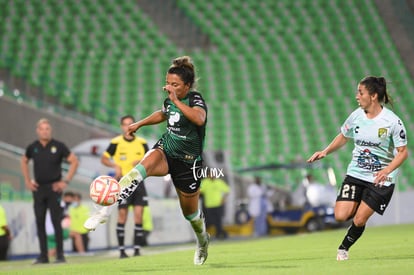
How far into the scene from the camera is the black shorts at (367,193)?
1016cm

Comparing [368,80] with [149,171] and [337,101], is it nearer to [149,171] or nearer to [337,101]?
[149,171]

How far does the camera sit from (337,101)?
1344 inches

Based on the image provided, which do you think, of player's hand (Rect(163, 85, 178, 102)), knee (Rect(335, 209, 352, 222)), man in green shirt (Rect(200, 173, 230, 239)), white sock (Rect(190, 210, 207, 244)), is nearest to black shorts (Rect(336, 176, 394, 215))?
knee (Rect(335, 209, 352, 222))

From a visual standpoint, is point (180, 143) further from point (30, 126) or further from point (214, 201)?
point (30, 126)

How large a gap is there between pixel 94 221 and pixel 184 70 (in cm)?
179

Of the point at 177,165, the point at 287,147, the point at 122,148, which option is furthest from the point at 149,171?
the point at 287,147

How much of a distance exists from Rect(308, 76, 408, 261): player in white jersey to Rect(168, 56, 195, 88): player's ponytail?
1.58 meters

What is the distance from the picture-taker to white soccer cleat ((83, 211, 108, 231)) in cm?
950

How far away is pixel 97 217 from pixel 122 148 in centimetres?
611

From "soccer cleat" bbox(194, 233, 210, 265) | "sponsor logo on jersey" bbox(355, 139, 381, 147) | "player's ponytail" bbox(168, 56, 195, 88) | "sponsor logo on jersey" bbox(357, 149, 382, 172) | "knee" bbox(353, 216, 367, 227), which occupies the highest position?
"player's ponytail" bbox(168, 56, 195, 88)

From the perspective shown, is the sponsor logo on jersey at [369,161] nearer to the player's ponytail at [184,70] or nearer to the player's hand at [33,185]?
the player's ponytail at [184,70]

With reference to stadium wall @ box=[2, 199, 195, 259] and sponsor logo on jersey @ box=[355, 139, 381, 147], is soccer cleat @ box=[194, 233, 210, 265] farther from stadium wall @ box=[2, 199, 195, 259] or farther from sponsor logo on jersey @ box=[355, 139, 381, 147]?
stadium wall @ box=[2, 199, 195, 259]

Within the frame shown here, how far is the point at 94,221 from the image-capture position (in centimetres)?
957

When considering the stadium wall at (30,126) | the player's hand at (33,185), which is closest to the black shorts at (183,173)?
the player's hand at (33,185)
